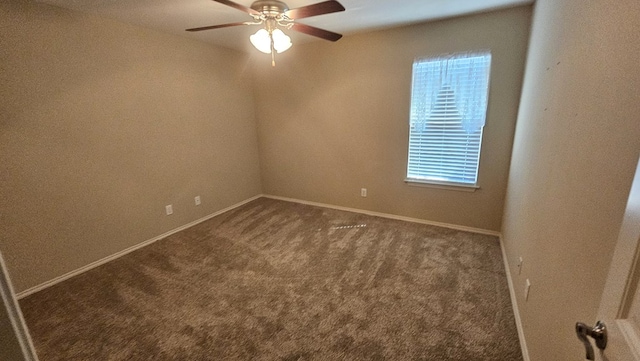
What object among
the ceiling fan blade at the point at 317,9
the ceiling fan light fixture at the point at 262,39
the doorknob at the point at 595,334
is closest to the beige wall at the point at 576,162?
the doorknob at the point at 595,334

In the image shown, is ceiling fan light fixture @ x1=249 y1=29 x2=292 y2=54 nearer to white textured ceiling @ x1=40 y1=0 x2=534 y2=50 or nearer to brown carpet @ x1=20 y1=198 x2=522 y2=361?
white textured ceiling @ x1=40 y1=0 x2=534 y2=50

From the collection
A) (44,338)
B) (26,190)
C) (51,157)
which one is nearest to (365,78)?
(51,157)

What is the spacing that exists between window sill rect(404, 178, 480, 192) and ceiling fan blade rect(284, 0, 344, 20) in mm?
2258

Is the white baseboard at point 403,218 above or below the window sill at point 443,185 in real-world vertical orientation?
below

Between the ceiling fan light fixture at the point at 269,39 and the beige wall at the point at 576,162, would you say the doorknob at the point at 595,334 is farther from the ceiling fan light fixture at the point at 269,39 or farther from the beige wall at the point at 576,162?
the ceiling fan light fixture at the point at 269,39

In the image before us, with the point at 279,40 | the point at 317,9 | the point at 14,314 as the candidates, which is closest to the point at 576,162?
the point at 317,9

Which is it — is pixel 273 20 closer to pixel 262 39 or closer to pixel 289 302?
pixel 262 39

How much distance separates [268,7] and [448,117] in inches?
86.2

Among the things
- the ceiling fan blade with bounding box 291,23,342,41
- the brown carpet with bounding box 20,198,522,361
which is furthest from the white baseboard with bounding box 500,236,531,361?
the ceiling fan blade with bounding box 291,23,342,41

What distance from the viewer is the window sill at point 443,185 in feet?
9.93

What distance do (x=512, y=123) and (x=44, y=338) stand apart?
4.29m

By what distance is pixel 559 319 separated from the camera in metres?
1.09

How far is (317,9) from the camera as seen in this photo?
1.70 m

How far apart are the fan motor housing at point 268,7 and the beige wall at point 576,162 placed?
1783mm
